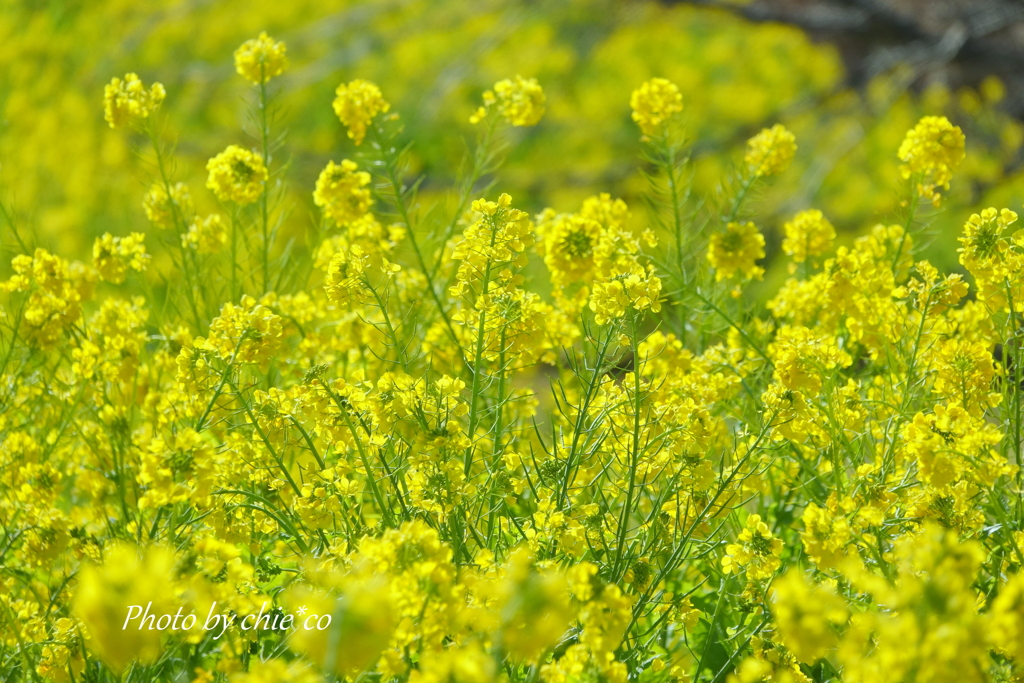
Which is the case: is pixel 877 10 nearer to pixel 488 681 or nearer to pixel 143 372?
pixel 143 372

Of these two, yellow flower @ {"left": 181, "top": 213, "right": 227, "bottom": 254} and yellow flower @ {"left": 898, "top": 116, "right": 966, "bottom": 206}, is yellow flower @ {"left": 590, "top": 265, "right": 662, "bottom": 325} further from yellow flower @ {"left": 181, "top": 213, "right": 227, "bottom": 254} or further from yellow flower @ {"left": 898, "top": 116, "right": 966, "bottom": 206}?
yellow flower @ {"left": 181, "top": 213, "right": 227, "bottom": 254}

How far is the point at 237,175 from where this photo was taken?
58.9 inches

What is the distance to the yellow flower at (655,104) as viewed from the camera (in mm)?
1637

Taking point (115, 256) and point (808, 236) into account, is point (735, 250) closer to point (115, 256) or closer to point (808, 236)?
point (808, 236)

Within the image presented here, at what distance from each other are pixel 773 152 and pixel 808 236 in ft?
0.55

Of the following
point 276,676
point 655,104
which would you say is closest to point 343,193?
point 655,104

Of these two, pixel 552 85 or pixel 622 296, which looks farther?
pixel 552 85

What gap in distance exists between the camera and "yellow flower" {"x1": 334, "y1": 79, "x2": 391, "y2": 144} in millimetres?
1576

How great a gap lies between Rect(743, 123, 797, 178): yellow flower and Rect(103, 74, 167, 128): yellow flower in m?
1.01

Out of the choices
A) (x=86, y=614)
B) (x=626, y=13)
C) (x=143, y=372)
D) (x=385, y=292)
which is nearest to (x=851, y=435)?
(x=385, y=292)

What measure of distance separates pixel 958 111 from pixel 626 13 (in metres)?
1.46

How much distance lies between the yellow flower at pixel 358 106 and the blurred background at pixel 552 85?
193 cm

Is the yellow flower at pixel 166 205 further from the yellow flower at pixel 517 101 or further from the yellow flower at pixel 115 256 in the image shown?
the yellow flower at pixel 517 101

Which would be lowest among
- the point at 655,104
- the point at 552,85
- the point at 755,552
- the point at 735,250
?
the point at 755,552
